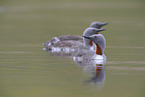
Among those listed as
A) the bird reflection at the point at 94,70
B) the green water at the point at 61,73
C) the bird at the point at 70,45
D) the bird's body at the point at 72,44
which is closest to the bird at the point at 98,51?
the bird reflection at the point at 94,70

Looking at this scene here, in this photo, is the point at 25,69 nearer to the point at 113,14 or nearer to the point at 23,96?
the point at 23,96

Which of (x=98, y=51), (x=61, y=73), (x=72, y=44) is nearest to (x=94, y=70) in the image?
(x=61, y=73)

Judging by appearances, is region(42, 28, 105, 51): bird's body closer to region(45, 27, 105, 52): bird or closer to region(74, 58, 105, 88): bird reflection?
region(45, 27, 105, 52): bird

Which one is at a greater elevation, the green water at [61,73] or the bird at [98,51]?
the bird at [98,51]

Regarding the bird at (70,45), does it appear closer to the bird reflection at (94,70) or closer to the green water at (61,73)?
the green water at (61,73)

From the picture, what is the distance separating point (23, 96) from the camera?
24.1 feet

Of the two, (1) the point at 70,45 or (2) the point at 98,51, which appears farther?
(1) the point at 70,45

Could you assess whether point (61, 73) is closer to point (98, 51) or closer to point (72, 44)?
point (98, 51)

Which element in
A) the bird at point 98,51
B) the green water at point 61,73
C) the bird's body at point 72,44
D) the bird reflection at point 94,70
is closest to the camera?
the green water at point 61,73

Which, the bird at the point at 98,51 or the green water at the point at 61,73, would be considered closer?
the green water at the point at 61,73

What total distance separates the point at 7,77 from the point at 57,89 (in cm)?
145

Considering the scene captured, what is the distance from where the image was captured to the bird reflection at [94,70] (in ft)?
27.6

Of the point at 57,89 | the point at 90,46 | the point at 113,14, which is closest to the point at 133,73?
the point at 57,89

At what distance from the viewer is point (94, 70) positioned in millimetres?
9602
